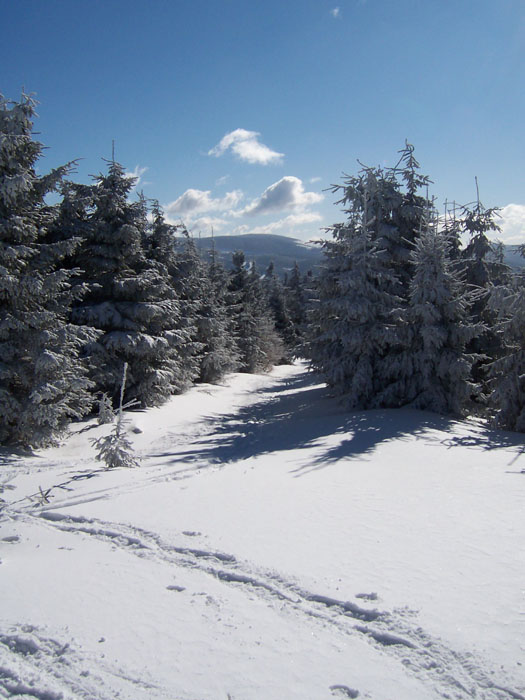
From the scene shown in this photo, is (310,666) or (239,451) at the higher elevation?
(310,666)

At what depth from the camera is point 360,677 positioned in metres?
2.88

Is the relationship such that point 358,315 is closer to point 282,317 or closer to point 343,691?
point 343,691

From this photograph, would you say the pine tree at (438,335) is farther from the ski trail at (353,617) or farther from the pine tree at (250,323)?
the pine tree at (250,323)

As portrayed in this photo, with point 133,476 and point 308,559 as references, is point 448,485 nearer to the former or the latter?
point 308,559

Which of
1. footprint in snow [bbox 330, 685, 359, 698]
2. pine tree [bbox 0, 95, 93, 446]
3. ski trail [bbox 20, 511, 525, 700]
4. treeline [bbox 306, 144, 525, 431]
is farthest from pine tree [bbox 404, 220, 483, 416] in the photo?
footprint in snow [bbox 330, 685, 359, 698]

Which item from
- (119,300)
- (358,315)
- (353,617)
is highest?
(119,300)

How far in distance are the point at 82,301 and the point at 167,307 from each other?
3.20 meters

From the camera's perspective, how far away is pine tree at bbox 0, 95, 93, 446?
9859 millimetres

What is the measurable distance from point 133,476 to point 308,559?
4503mm

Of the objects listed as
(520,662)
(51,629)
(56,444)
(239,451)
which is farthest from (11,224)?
(520,662)

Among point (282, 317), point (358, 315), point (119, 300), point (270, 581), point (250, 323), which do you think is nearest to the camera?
point (270, 581)

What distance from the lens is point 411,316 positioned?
13.9 meters

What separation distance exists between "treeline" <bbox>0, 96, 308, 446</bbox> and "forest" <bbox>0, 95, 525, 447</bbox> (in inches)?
1.8

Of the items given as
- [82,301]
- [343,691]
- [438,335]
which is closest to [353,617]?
[343,691]
